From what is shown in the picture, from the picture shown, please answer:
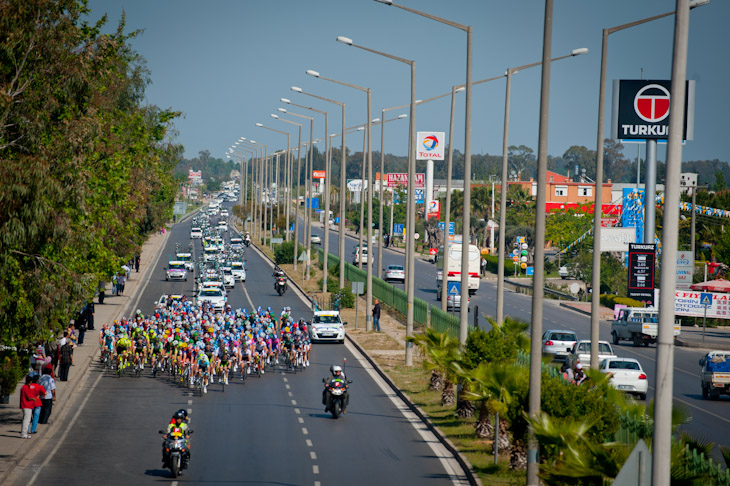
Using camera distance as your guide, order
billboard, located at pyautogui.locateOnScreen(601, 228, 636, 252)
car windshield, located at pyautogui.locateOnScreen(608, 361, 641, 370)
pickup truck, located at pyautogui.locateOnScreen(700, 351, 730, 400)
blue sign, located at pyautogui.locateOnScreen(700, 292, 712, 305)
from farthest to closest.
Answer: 1. blue sign, located at pyautogui.locateOnScreen(700, 292, 712, 305)
2. billboard, located at pyautogui.locateOnScreen(601, 228, 636, 252)
3. pickup truck, located at pyautogui.locateOnScreen(700, 351, 730, 400)
4. car windshield, located at pyautogui.locateOnScreen(608, 361, 641, 370)

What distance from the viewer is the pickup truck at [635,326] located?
5191cm

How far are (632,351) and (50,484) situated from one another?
1397 inches

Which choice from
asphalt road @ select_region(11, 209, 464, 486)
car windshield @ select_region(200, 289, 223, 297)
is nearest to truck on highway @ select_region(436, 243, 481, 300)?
car windshield @ select_region(200, 289, 223, 297)

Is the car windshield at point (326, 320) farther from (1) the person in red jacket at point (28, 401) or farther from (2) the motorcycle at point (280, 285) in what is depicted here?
(1) the person in red jacket at point (28, 401)

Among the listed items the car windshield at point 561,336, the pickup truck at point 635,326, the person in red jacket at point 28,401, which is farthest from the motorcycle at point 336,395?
the pickup truck at point 635,326

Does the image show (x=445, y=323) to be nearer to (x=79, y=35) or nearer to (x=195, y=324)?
(x=195, y=324)

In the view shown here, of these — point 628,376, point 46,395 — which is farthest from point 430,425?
point 46,395

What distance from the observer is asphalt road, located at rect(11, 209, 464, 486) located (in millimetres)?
21484

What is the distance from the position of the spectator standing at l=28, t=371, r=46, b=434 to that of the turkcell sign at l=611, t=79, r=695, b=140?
20.4m

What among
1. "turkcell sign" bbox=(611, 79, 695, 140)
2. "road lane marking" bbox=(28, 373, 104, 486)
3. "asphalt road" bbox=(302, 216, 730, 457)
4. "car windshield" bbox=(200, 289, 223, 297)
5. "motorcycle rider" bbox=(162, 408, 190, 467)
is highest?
"turkcell sign" bbox=(611, 79, 695, 140)

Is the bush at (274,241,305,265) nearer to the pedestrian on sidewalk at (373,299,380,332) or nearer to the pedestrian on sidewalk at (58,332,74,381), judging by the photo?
the pedestrian on sidewalk at (373,299,380,332)

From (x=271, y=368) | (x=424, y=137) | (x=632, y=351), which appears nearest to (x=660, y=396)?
(x=271, y=368)

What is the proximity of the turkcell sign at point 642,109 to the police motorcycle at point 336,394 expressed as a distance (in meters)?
13.7

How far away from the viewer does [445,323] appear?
44906mm
